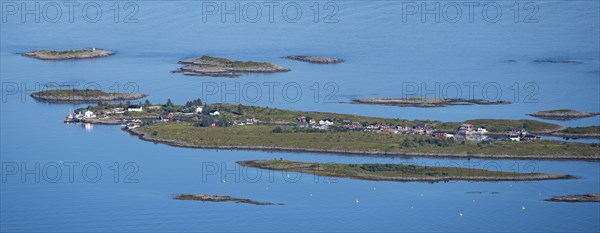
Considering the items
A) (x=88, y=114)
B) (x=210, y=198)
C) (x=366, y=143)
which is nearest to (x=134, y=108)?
(x=88, y=114)

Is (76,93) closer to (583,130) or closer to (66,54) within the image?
(66,54)

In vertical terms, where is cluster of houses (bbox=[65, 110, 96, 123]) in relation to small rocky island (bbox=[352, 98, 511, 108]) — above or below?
below

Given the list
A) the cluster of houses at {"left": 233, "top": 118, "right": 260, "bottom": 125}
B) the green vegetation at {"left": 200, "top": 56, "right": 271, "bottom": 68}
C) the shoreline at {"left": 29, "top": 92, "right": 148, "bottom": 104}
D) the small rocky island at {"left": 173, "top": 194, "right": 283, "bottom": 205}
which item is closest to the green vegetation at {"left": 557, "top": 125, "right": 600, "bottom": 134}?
the cluster of houses at {"left": 233, "top": 118, "right": 260, "bottom": 125}

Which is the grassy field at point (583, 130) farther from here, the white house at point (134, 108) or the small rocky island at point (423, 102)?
the white house at point (134, 108)

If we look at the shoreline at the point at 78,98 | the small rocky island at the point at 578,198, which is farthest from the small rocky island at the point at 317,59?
the small rocky island at the point at 578,198

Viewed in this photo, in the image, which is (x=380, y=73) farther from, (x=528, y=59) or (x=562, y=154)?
(x=562, y=154)

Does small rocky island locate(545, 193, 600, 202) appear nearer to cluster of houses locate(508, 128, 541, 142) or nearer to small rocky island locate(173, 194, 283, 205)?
small rocky island locate(173, 194, 283, 205)

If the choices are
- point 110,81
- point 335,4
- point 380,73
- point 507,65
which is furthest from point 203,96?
point 335,4
